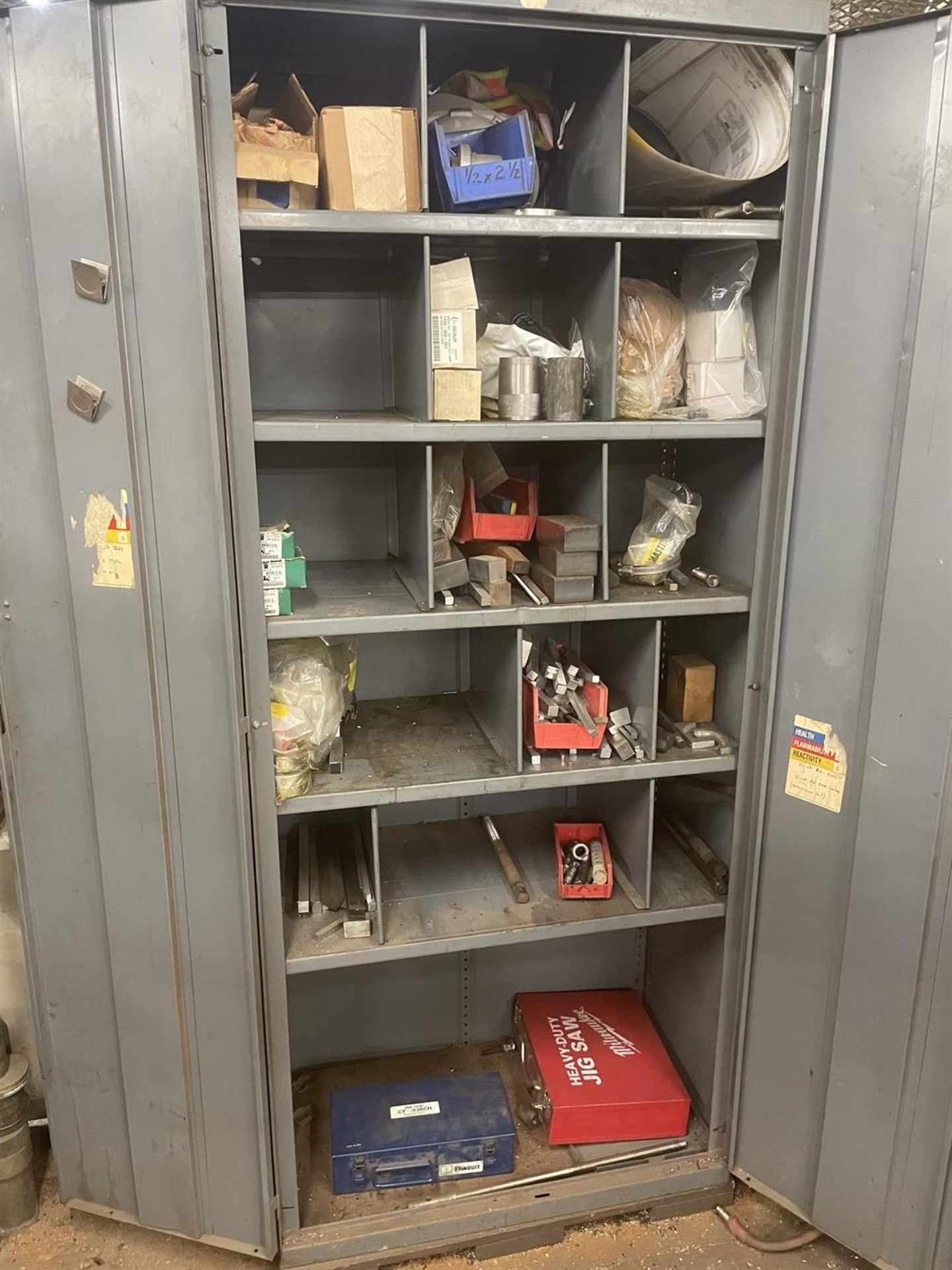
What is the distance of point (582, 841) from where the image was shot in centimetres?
172

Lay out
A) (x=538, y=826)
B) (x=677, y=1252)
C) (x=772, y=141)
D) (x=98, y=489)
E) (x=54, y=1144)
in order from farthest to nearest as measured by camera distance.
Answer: (x=538, y=826)
(x=677, y=1252)
(x=54, y=1144)
(x=772, y=141)
(x=98, y=489)

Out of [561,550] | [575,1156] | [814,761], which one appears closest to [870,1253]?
[575,1156]

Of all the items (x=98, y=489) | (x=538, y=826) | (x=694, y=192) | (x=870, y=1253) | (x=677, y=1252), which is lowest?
(x=677, y=1252)

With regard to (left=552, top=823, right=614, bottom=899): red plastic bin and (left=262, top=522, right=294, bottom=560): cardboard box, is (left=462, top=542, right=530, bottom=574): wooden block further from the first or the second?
(left=552, top=823, right=614, bottom=899): red plastic bin

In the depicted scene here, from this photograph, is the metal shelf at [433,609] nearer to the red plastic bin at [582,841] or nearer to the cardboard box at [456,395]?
the cardboard box at [456,395]

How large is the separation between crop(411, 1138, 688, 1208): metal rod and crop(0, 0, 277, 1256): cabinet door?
0.33 metres

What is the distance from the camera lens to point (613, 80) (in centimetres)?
128

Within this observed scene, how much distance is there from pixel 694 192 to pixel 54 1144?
1936mm

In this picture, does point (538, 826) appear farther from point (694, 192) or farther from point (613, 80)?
point (613, 80)

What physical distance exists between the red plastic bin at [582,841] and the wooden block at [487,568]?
0.56m

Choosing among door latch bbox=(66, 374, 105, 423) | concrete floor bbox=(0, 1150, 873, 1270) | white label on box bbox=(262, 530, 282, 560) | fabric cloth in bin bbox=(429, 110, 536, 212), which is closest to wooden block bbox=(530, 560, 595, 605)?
white label on box bbox=(262, 530, 282, 560)

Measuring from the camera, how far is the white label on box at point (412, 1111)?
Result: 174cm

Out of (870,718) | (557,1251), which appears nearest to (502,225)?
(870,718)

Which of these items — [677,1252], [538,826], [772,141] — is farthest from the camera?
[538,826]
